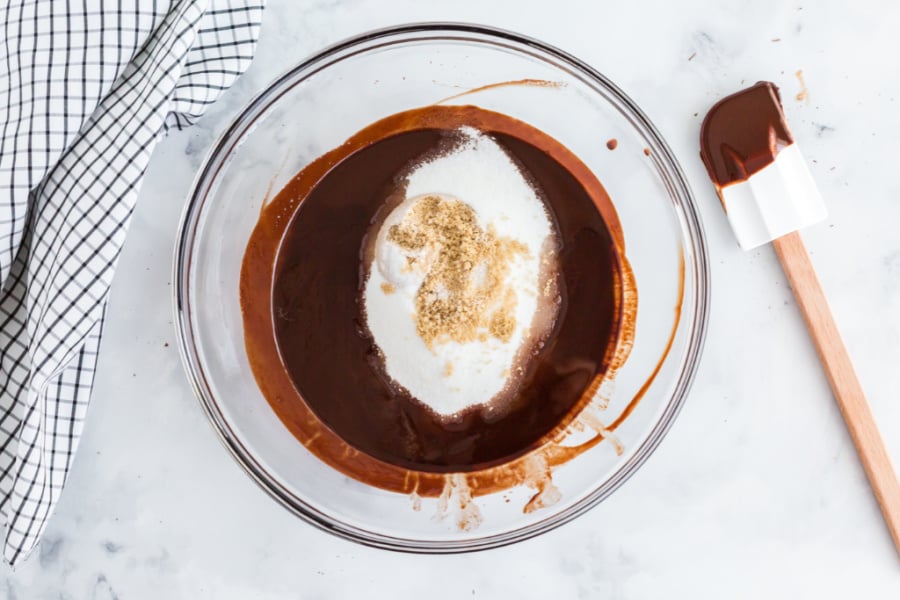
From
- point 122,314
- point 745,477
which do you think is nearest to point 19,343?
point 122,314

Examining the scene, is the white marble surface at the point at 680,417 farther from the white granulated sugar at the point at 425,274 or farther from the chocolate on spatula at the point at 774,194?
the white granulated sugar at the point at 425,274

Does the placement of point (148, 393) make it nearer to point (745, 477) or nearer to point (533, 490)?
point (533, 490)

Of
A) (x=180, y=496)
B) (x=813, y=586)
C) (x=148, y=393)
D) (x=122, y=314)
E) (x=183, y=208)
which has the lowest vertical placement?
(x=813, y=586)

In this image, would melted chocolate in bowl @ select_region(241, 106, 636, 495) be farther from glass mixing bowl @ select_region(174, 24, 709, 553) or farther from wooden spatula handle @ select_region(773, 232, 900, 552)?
wooden spatula handle @ select_region(773, 232, 900, 552)

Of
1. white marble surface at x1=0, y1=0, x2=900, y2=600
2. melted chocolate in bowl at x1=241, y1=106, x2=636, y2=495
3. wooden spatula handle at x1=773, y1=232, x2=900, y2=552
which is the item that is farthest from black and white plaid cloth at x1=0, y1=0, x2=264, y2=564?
wooden spatula handle at x1=773, y1=232, x2=900, y2=552

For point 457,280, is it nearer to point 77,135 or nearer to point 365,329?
point 365,329
